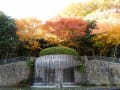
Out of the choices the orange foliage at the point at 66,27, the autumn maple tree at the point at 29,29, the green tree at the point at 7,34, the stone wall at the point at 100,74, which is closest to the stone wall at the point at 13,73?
the green tree at the point at 7,34

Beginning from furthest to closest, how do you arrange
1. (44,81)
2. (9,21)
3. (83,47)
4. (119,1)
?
1. (83,47)
2. (9,21)
3. (44,81)
4. (119,1)

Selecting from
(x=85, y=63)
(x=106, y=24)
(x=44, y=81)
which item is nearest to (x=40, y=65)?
(x=44, y=81)

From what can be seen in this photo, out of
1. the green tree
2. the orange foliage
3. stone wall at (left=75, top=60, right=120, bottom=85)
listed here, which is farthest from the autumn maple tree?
stone wall at (left=75, top=60, right=120, bottom=85)

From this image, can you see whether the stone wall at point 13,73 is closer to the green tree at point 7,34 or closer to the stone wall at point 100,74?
the green tree at point 7,34

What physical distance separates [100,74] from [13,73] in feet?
26.5

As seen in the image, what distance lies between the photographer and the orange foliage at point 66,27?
34906mm

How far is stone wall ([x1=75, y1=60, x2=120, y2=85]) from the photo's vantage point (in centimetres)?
3062

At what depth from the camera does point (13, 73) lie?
31.3 meters

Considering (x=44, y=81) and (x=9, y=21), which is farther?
(x=9, y=21)

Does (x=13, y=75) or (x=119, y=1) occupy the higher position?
(x=119, y=1)

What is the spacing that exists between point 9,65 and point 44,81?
397 cm

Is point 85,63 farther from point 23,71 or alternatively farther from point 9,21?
point 9,21

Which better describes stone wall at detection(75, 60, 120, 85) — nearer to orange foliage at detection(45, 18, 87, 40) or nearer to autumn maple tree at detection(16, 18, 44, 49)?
orange foliage at detection(45, 18, 87, 40)

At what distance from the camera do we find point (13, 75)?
31.3 meters
